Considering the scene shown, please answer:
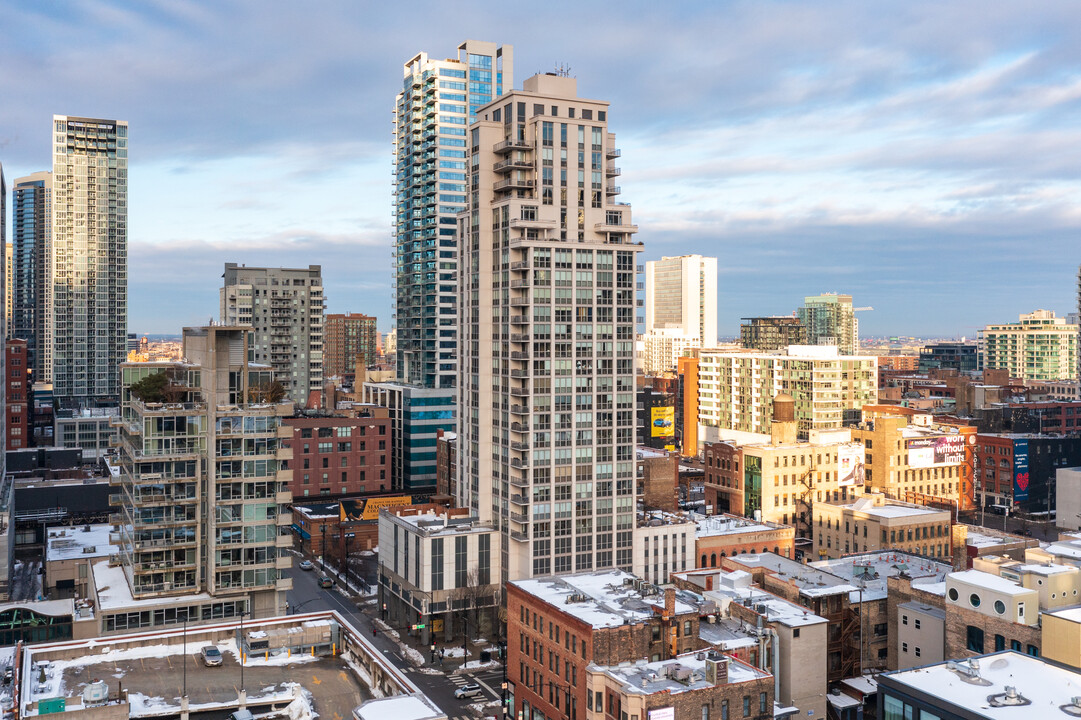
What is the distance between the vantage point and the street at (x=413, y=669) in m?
94.2

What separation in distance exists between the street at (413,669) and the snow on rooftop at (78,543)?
25.1 metres

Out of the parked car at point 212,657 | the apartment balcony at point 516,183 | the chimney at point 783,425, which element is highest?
the apartment balcony at point 516,183

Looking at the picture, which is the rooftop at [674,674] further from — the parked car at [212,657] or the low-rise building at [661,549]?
the low-rise building at [661,549]

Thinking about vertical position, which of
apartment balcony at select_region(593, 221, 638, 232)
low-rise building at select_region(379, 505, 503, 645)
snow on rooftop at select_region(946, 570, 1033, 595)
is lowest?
low-rise building at select_region(379, 505, 503, 645)

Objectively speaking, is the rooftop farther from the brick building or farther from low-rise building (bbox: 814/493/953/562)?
low-rise building (bbox: 814/493/953/562)

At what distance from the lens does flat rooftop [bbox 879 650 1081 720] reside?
59.1 meters

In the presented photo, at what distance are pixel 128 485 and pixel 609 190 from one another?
67288 mm

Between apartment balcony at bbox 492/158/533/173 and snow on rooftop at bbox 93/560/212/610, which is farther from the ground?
apartment balcony at bbox 492/158/533/173

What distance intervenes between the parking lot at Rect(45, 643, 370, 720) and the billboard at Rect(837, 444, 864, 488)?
134390mm

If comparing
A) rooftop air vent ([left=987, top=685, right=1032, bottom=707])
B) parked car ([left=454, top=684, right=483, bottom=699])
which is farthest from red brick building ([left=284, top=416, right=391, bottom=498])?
rooftop air vent ([left=987, top=685, right=1032, bottom=707])

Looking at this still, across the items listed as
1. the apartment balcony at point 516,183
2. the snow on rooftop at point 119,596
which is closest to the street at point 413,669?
the snow on rooftop at point 119,596

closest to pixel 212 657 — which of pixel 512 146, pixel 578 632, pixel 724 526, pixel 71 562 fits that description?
pixel 578 632

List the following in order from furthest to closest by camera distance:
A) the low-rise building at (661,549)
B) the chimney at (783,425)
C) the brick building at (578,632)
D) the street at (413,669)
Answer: the chimney at (783,425), the low-rise building at (661,549), the street at (413,669), the brick building at (578,632)

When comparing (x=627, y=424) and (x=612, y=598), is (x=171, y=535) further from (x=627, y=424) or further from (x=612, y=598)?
(x=627, y=424)
